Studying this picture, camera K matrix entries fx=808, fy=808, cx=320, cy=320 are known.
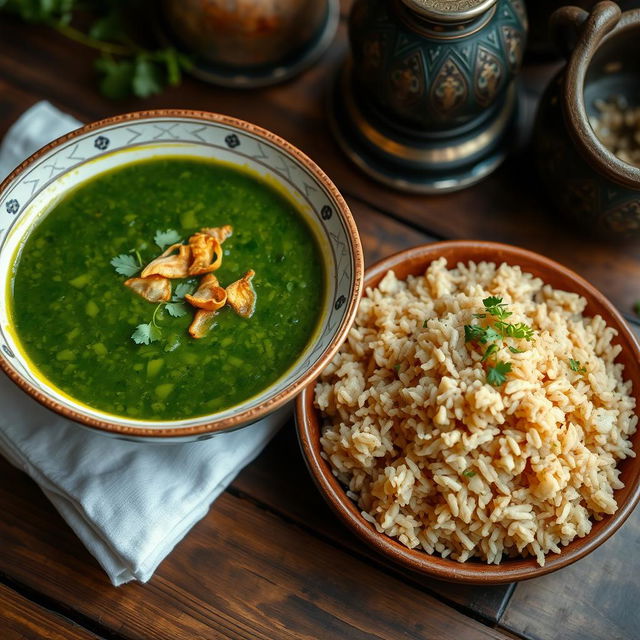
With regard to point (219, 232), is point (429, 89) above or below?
above

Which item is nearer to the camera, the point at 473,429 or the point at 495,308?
the point at 473,429

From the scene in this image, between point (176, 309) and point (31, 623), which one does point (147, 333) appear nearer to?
point (176, 309)

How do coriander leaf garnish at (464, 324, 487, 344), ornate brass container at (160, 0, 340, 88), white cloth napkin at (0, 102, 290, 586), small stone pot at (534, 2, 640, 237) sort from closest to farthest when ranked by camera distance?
coriander leaf garnish at (464, 324, 487, 344) → white cloth napkin at (0, 102, 290, 586) → small stone pot at (534, 2, 640, 237) → ornate brass container at (160, 0, 340, 88)

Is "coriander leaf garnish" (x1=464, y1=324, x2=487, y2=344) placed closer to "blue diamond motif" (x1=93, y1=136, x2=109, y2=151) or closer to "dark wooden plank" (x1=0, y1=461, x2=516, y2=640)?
"dark wooden plank" (x1=0, y1=461, x2=516, y2=640)

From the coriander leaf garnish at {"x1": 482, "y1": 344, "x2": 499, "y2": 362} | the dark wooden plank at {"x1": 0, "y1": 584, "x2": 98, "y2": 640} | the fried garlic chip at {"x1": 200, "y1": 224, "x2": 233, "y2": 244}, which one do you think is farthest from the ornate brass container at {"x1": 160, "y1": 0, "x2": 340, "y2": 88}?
the dark wooden plank at {"x1": 0, "y1": 584, "x2": 98, "y2": 640}

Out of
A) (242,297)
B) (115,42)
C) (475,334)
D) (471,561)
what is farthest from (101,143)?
(471,561)

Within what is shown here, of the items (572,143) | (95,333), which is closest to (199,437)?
(95,333)

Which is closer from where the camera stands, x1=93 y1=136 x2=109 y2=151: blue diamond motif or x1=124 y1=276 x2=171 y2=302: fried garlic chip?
→ x1=124 y1=276 x2=171 y2=302: fried garlic chip

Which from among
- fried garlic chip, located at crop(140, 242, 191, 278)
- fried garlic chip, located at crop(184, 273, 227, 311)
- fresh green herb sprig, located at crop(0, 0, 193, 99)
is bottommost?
fried garlic chip, located at crop(184, 273, 227, 311)
